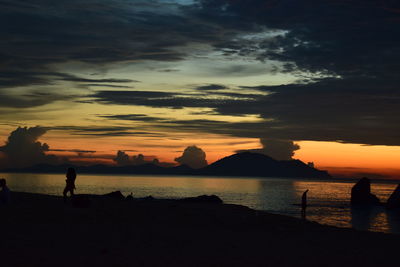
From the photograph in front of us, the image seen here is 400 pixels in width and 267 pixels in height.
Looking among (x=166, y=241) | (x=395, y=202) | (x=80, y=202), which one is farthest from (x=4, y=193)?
(x=395, y=202)

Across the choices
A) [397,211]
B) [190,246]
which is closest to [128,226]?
[190,246]

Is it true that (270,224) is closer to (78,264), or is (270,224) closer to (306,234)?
(306,234)

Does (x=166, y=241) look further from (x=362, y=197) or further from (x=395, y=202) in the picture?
(x=362, y=197)

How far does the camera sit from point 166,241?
1747 centimetres

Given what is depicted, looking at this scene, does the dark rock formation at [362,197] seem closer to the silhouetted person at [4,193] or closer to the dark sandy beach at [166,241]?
the dark sandy beach at [166,241]

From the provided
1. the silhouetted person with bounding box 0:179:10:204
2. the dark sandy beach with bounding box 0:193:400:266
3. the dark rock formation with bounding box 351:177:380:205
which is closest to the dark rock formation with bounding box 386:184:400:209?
the dark rock formation with bounding box 351:177:380:205

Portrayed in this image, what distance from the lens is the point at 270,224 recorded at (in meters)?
25.8

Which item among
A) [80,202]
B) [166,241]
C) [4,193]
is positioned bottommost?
[166,241]

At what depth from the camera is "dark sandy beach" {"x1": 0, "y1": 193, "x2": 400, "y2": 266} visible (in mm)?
13922

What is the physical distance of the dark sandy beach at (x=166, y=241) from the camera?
45.7 ft

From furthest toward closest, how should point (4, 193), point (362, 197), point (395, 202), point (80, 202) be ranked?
point (362, 197)
point (395, 202)
point (80, 202)
point (4, 193)

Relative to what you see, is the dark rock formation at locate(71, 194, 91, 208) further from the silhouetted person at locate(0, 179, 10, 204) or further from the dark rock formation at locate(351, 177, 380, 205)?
the dark rock formation at locate(351, 177, 380, 205)

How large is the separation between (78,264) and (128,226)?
337 inches

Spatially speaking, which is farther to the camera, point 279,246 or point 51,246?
point 279,246
